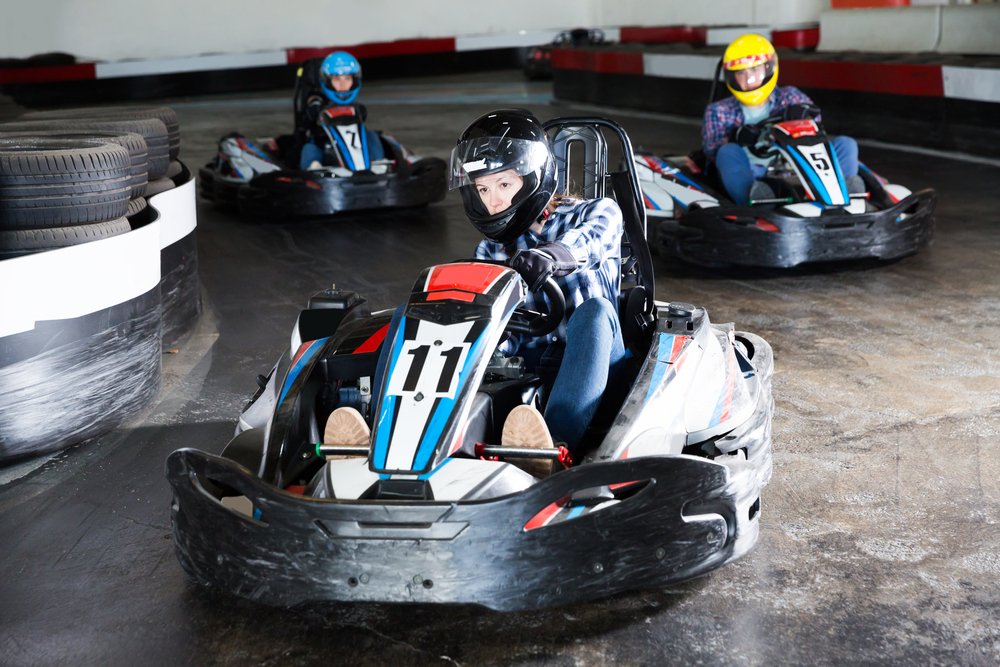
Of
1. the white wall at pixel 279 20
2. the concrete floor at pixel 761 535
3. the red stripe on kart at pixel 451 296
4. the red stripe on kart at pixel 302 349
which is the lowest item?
the concrete floor at pixel 761 535

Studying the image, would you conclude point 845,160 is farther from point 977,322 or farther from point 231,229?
point 231,229

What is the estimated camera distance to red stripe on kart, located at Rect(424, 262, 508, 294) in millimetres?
1764

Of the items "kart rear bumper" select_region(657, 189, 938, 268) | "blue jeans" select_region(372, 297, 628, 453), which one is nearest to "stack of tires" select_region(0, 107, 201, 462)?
"blue jeans" select_region(372, 297, 628, 453)

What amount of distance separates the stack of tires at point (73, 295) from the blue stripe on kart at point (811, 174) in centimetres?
253

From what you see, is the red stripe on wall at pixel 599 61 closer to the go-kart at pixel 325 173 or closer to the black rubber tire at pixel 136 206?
the go-kart at pixel 325 173

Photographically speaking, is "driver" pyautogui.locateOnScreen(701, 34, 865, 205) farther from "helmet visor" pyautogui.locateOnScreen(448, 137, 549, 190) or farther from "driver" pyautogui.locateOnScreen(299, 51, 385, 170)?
"helmet visor" pyautogui.locateOnScreen(448, 137, 549, 190)

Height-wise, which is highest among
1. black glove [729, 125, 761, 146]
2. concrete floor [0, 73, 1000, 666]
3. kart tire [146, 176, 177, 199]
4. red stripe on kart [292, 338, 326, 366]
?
kart tire [146, 176, 177, 199]

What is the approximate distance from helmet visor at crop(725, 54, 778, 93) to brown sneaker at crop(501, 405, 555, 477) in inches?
125

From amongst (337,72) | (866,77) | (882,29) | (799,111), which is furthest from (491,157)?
(882,29)

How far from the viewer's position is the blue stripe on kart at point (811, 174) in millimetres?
4035

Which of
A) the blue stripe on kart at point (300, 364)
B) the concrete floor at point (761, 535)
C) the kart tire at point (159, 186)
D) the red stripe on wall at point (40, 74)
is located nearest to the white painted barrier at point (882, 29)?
the concrete floor at point (761, 535)

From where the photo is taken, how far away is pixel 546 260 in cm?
184

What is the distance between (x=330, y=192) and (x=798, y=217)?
8.46ft

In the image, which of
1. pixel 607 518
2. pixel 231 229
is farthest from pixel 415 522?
pixel 231 229
